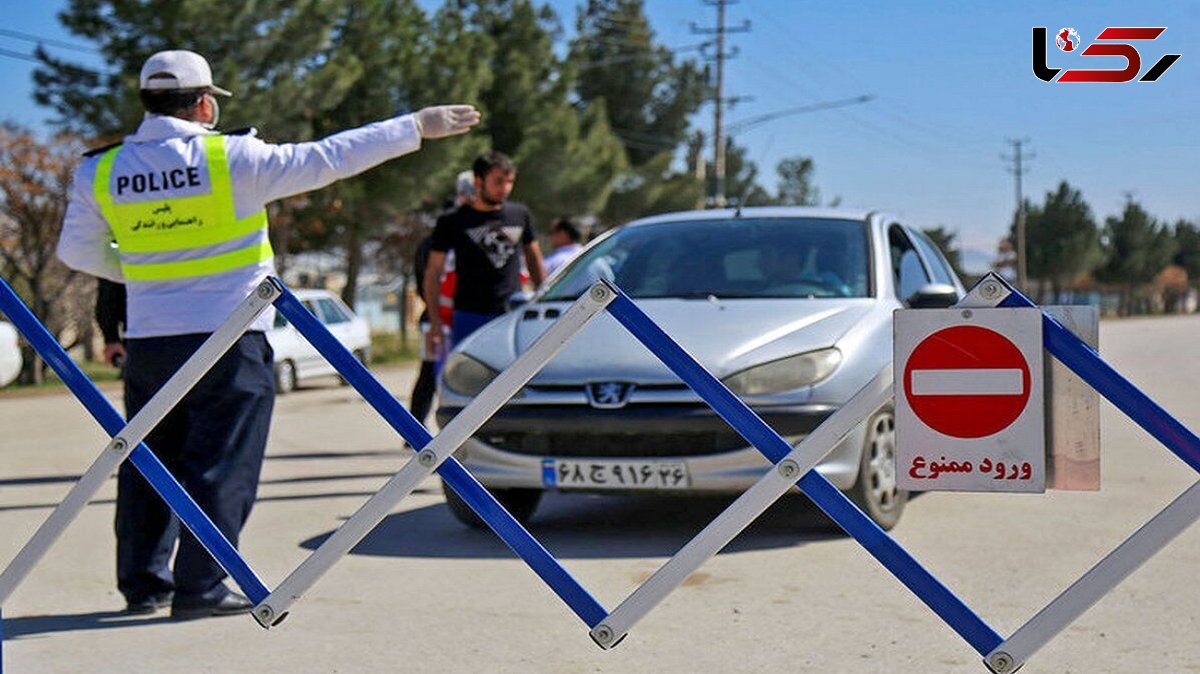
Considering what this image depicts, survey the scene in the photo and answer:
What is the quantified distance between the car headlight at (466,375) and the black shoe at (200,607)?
1.70 meters

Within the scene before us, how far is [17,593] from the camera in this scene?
19.4ft

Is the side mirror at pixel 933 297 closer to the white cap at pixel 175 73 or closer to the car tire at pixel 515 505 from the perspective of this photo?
the car tire at pixel 515 505

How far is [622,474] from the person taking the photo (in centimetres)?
630

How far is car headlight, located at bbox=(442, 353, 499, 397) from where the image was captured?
6777 millimetres

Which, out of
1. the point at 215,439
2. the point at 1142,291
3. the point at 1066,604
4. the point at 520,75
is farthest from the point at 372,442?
the point at 1142,291

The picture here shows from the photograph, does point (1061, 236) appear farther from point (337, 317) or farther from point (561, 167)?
point (337, 317)

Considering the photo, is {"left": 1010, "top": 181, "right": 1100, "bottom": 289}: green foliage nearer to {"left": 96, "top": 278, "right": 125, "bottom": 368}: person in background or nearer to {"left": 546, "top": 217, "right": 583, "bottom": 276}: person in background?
{"left": 546, "top": 217, "right": 583, "bottom": 276}: person in background

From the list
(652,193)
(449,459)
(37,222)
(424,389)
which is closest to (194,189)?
(449,459)

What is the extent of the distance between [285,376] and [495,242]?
39.7 ft

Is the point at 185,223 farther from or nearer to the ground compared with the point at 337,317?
farther from the ground

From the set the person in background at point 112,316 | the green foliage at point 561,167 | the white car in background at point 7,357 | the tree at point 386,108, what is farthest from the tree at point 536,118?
the person in background at point 112,316

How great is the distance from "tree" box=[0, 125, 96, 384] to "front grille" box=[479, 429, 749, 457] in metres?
19.6

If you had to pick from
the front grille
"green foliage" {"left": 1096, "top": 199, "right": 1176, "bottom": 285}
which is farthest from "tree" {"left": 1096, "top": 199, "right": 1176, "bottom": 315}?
the front grille

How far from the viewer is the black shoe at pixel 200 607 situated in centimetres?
526
